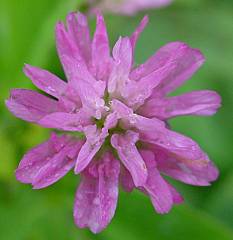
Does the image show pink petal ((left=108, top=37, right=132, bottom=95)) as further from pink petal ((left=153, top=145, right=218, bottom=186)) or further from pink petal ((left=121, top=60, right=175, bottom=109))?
pink petal ((left=153, top=145, right=218, bottom=186))

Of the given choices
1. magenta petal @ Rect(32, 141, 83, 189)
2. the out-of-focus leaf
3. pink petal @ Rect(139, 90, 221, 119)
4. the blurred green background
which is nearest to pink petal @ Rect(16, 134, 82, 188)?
magenta petal @ Rect(32, 141, 83, 189)

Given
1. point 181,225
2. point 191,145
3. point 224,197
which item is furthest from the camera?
point 224,197

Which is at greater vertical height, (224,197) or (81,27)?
(81,27)

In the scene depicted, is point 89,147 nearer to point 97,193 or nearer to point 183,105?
point 97,193

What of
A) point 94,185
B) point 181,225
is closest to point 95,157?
point 94,185

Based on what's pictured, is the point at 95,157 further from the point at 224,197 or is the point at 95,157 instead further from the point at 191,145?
the point at 224,197

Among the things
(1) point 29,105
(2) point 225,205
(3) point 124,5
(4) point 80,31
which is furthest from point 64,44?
(2) point 225,205
